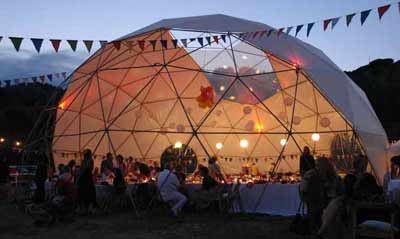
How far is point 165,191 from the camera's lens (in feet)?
40.2

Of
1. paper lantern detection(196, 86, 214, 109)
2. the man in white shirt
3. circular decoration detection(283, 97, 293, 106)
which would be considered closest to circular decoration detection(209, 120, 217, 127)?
paper lantern detection(196, 86, 214, 109)

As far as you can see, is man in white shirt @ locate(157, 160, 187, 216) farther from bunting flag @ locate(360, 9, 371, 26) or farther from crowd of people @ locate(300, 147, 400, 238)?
bunting flag @ locate(360, 9, 371, 26)

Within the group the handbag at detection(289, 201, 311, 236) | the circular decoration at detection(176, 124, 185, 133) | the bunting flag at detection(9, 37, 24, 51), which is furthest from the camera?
the circular decoration at detection(176, 124, 185, 133)

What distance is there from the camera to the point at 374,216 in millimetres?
8148

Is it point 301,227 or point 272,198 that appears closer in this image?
point 301,227

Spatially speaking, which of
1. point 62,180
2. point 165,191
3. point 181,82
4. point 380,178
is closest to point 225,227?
point 165,191

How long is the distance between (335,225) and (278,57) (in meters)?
7.67

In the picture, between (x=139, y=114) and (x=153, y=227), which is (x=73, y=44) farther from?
(x=139, y=114)

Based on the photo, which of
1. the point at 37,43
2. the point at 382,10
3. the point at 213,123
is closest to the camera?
the point at 382,10

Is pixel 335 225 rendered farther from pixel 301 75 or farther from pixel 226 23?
pixel 226 23

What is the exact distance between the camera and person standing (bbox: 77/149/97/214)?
12.4 metres

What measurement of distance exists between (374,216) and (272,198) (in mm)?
4656

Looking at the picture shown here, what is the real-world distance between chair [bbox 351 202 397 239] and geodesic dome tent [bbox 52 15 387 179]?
5.97 m

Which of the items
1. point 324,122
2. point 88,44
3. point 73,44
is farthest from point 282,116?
point 73,44
